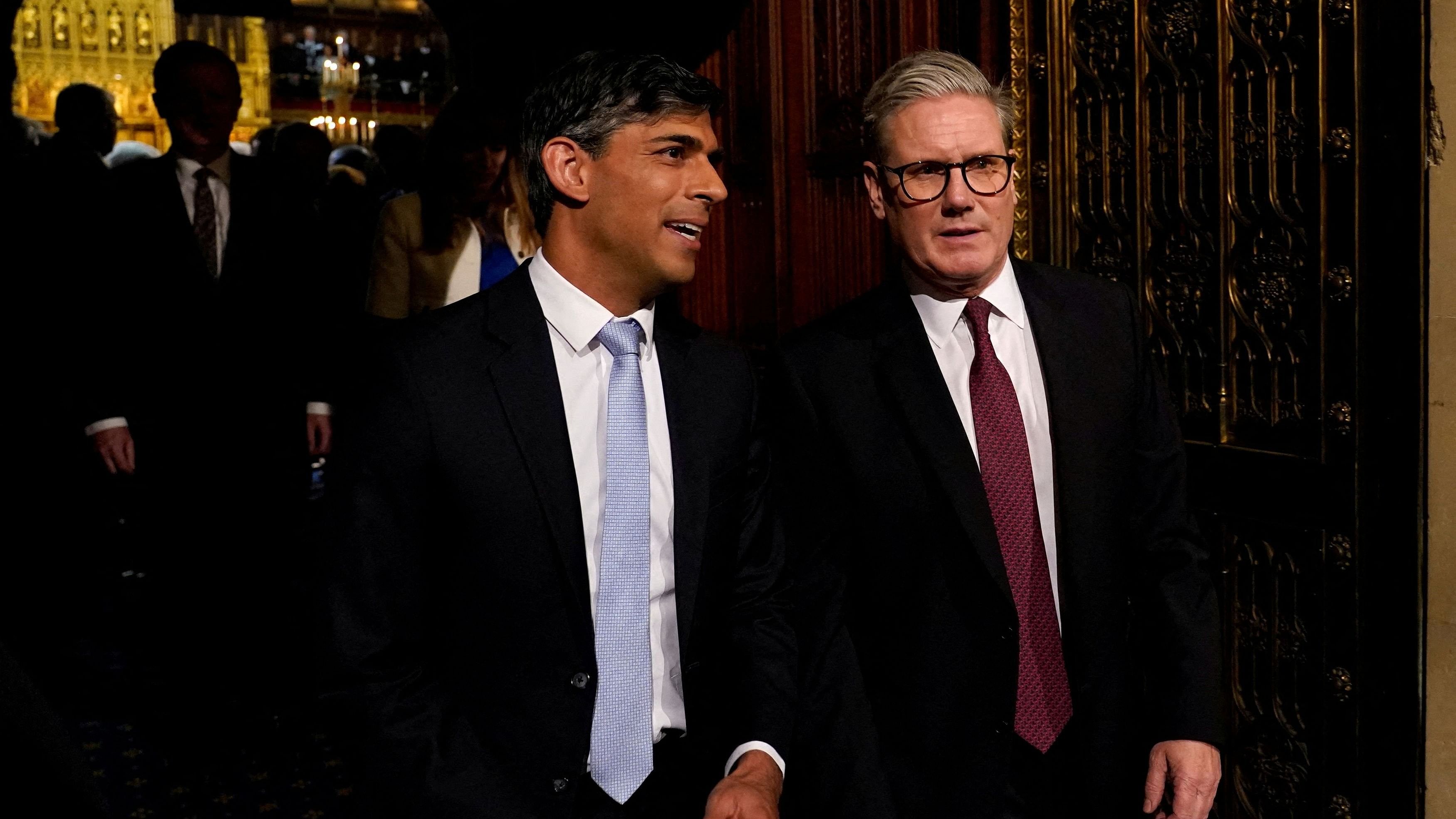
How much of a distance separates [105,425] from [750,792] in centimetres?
273

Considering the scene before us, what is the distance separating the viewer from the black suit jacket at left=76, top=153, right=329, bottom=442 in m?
3.68

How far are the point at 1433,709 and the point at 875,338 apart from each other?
1.13 meters

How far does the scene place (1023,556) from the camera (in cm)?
182

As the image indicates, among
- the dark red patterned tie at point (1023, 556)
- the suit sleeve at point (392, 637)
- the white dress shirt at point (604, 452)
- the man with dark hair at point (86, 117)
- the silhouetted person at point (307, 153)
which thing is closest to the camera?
the suit sleeve at point (392, 637)

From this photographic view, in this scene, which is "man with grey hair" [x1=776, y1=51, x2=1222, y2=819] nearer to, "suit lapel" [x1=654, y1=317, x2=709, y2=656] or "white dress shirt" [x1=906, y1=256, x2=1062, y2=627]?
"white dress shirt" [x1=906, y1=256, x2=1062, y2=627]

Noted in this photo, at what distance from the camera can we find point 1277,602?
2371mm

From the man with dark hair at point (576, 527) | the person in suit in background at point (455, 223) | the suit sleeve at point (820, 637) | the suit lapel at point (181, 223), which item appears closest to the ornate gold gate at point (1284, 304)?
the suit sleeve at point (820, 637)

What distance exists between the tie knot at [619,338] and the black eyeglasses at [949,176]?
1.54 feet

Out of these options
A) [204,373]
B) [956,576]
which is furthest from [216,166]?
[956,576]

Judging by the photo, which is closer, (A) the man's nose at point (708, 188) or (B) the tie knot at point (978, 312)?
(A) the man's nose at point (708, 188)

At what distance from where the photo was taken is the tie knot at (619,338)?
1.75m

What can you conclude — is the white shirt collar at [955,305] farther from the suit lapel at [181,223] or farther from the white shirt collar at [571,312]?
the suit lapel at [181,223]

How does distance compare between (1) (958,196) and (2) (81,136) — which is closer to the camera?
(1) (958,196)

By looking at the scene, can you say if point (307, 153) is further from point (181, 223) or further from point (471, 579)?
point (471, 579)
